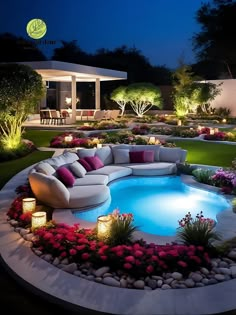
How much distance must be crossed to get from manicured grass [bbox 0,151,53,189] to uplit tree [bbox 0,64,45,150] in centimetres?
84

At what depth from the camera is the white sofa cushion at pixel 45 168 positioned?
7.36m

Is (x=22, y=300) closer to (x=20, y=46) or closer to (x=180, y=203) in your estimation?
(x=180, y=203)

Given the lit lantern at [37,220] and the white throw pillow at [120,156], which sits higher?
the white throw pillow at [120,156]

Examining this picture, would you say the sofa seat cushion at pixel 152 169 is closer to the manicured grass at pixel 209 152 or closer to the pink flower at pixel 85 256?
the manicured grass at pixel 209 152

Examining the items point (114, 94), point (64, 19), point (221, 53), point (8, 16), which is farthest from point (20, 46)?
point (64, 19)

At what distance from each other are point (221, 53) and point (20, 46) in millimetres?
19562

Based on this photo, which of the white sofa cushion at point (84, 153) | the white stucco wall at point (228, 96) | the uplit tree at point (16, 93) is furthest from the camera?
the white stucco wall at point (228, 96)

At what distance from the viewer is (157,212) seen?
291 inches

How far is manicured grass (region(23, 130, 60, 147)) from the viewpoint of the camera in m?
16.4

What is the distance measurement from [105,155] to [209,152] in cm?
537

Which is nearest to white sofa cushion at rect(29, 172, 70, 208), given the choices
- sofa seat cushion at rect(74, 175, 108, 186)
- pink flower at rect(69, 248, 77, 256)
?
sofa seat cushion at rect(74, 175, 108, 186)

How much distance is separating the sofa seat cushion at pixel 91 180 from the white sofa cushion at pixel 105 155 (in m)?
1.73

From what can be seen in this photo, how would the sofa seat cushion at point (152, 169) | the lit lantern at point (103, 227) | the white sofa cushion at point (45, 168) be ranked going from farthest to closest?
the sofa seat cushion at point (152, 169) < the white sofa cushion at point (45, 168) < the lit lantern at point (103, 227)

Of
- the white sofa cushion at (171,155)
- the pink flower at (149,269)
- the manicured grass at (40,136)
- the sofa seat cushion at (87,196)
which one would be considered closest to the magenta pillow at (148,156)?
the white sofa cushion at (171,155)
